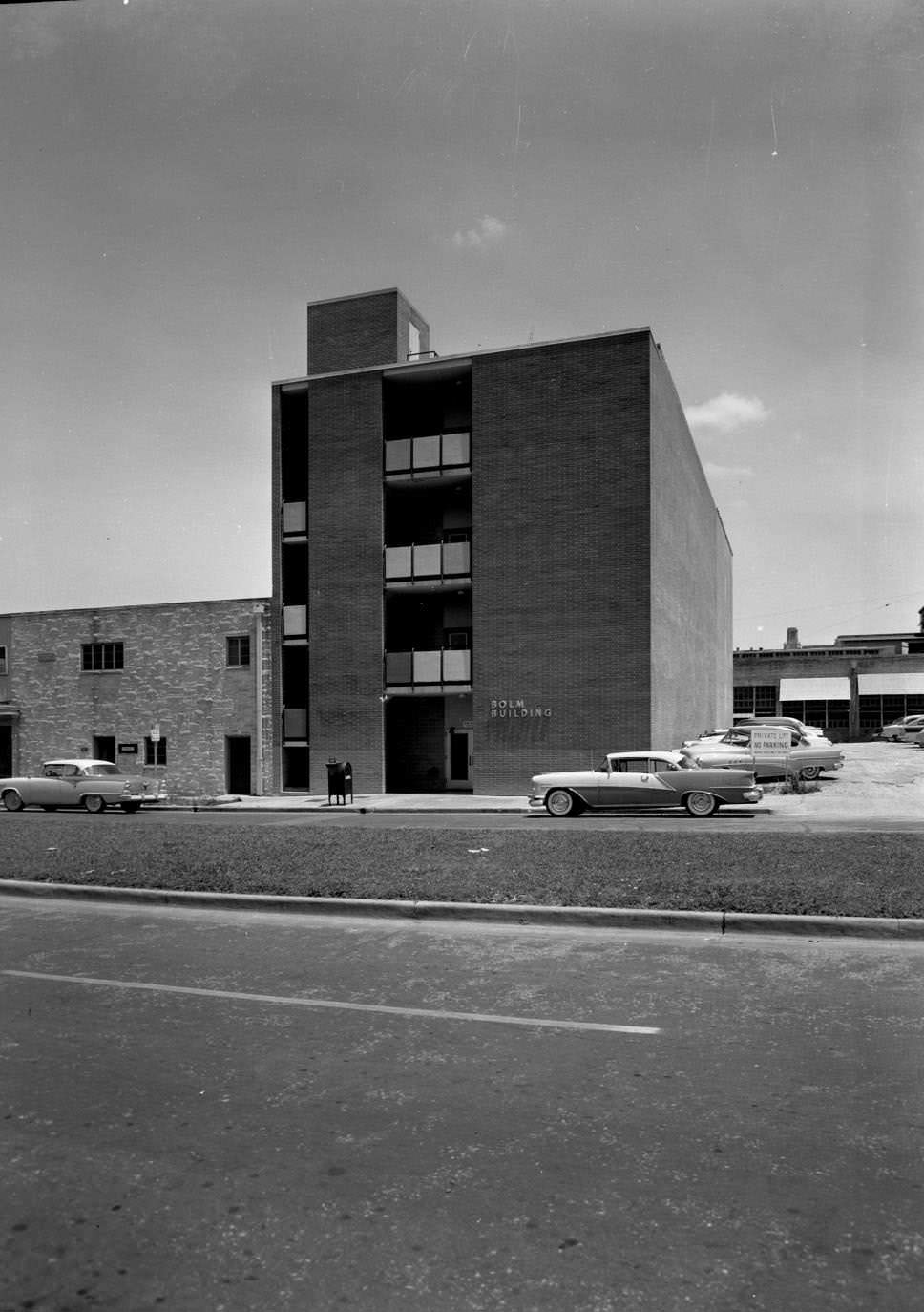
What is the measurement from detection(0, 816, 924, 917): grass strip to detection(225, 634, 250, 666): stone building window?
15.7 m

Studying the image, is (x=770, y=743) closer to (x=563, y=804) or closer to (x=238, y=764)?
(x=563, y=804)

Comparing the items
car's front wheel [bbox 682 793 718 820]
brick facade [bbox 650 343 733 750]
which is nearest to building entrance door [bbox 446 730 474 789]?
brick facade [bbox 650 343 733 750]

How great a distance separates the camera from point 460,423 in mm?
33312

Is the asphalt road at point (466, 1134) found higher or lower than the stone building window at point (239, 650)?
lower

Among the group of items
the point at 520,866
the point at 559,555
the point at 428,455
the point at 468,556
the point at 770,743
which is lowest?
the point at 520,866

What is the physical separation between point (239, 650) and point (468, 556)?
27.7 ft

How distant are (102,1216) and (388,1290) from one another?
1.24m

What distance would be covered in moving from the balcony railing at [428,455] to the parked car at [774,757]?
37.1 ft

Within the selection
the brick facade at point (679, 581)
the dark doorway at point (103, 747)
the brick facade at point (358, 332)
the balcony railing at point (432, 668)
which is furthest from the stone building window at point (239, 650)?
the brick facade at point (679, 581)

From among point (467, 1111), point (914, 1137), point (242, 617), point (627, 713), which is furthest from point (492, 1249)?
point (242, 617)

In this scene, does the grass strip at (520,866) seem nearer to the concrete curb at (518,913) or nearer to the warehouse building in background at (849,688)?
the concrete curb at (518,913)

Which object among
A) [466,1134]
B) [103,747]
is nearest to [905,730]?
[103,747]

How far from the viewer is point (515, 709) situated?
97.8ft

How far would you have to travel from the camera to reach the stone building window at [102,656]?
35.0 meters
